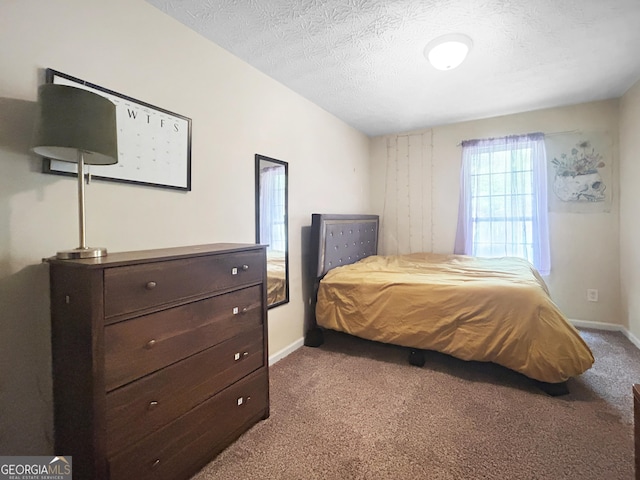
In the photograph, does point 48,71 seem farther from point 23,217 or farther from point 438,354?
point 438,354

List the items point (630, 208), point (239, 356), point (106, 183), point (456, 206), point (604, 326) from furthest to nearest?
point (456, 206) < point (604, 326) < point (630, 208) < point (239, 356) < point (106, 183)

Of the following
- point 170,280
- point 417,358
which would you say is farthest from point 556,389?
point 170,280

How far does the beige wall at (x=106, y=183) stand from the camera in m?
1.17

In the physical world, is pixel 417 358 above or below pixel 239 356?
below

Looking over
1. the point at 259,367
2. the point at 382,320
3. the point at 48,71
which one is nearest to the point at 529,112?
the point at 382,320

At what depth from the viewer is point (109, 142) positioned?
1178 millimetres

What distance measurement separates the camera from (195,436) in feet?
4.40

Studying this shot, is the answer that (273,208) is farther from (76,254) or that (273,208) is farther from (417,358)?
(417,358)

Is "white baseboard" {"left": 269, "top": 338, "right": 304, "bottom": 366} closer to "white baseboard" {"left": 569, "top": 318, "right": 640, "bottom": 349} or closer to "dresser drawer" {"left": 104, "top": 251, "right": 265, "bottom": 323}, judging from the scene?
"dresser drawer" {"left": 104, "top": 251, "right": 265, "bottom": 323}

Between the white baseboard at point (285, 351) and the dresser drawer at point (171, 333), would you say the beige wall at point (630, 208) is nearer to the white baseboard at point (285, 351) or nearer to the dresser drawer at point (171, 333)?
the white baseboard at point (285, 351)

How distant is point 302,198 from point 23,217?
1.96m

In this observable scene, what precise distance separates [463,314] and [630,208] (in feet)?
6.93

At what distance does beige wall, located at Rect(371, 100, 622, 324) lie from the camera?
3.14 metres

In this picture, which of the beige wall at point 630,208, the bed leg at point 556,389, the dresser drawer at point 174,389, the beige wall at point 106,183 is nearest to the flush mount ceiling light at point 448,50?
the beige wall at point 106,183
